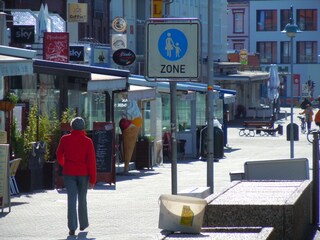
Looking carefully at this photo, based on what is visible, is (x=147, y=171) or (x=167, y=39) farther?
(x=147, y=171)

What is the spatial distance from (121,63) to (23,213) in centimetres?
2225

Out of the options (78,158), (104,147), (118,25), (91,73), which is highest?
(118,25)

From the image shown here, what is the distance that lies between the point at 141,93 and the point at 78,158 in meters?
16.6

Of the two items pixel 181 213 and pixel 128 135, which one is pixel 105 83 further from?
pixel 181 213

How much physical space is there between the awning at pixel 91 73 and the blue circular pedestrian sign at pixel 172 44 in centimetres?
1121

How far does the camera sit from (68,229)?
1591cm

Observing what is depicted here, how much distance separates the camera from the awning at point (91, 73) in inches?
988

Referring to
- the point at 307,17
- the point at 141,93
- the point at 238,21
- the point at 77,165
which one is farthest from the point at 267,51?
the point at 77,165

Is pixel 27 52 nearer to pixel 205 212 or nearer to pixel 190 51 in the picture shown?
pixel 190 51

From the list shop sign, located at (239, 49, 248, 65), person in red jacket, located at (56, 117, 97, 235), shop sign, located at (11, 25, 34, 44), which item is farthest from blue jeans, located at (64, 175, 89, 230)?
shop sign, located at (239, 49, 248, 65)

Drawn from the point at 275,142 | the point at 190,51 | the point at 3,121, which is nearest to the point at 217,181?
the point at 3,121

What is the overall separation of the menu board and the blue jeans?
298 centimetres

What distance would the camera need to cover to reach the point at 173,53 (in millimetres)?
13328

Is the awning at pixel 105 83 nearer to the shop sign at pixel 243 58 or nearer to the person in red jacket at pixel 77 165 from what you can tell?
the person in red jacket at pixel 77 165
